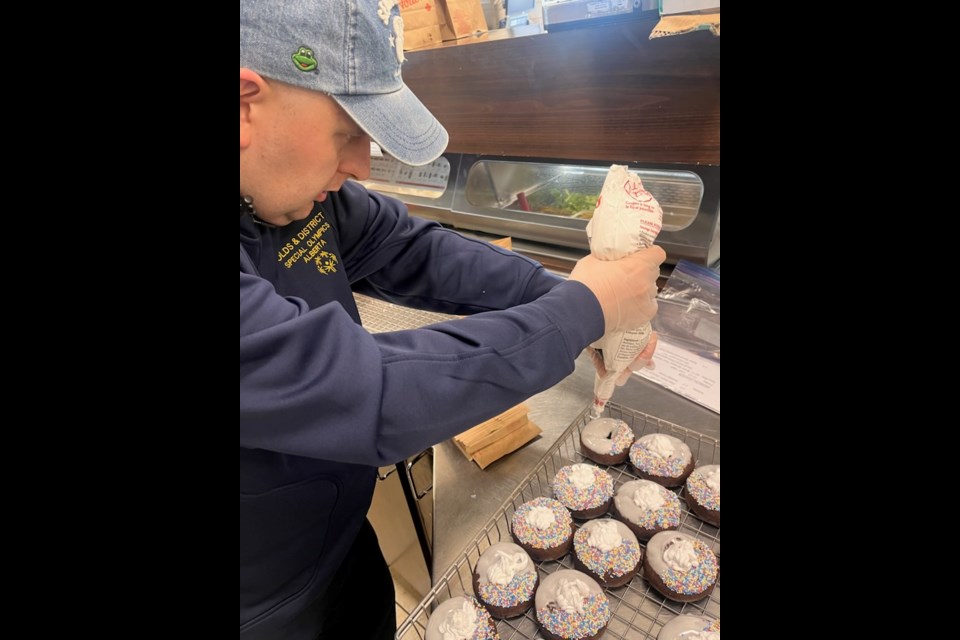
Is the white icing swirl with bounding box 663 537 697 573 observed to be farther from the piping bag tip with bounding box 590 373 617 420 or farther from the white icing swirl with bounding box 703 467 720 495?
the piping bag tip with bounding box 590 373 617 420

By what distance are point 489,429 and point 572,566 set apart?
0.39m

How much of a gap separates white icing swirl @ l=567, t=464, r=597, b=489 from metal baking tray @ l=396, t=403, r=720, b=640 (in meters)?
0.08

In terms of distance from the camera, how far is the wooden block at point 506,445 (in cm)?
137

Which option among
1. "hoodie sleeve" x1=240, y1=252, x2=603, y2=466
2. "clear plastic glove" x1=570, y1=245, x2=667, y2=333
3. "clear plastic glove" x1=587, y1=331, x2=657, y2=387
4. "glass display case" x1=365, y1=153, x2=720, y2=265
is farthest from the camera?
"glass display case" x1=365, y1=153, x2=720, y2=265

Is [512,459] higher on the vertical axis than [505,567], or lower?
higher

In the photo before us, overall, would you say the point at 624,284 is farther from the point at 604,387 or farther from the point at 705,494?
the point at 705,494

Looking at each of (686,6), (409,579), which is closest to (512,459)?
(409,579)

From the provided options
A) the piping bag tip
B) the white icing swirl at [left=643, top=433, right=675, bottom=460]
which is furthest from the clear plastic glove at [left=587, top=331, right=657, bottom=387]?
the white icing swirl at [left=643, top=433, right=675, bottom=460]

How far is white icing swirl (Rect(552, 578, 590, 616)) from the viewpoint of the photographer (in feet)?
3.50

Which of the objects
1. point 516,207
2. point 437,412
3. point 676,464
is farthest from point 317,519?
point 516,207

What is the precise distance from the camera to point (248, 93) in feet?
2.15

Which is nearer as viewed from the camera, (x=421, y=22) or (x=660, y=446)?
(x=660, y=446)

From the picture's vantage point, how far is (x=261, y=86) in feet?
2.15

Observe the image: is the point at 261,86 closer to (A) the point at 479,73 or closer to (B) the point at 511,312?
(B) the point at 511,312
